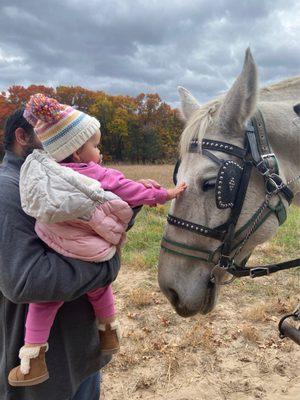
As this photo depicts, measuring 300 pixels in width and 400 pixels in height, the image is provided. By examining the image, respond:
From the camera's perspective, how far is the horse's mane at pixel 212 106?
2139 mm

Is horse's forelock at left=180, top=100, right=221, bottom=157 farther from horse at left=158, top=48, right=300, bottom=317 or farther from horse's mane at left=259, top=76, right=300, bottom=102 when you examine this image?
horse's mane at left=259, top=76, right=300, bottom=102

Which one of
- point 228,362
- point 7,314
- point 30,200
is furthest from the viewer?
point 228,362

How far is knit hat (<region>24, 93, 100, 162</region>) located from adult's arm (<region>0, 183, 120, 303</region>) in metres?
0.29

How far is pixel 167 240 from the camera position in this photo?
212 cm

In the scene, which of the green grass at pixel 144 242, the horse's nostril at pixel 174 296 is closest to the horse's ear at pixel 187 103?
the horse's nostril at pixel 174 296

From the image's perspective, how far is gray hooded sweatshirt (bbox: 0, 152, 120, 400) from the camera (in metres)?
1.61

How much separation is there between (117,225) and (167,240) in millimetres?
454

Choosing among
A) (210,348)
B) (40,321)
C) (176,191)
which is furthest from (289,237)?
(40,321)

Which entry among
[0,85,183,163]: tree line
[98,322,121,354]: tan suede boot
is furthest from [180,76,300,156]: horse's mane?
[0,85,183,163]: tree line

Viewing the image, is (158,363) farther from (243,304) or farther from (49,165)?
(49,165)

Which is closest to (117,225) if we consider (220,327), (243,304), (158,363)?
(158,363)

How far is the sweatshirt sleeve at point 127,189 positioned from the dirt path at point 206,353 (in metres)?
2.37

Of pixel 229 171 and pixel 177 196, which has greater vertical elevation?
pixel 229 171

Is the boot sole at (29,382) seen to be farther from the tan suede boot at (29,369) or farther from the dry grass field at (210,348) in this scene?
the dry grass field at (210,348)
